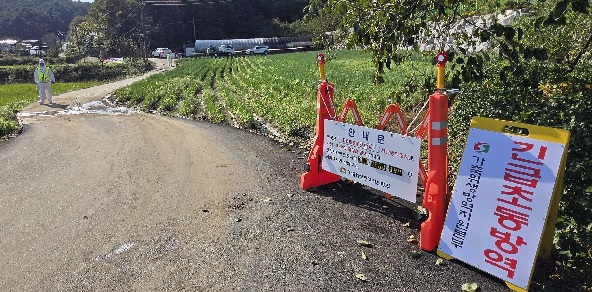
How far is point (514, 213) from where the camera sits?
3.62m

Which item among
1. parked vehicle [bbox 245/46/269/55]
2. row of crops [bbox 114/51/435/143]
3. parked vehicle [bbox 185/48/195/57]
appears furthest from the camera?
parked vehicle [bbox 185/48/195/57]

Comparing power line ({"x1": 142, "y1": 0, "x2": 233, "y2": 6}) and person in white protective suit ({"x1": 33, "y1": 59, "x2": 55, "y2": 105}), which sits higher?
power line ({"x1": 142, "y1": 0, "x2": 233, "y2": 6})

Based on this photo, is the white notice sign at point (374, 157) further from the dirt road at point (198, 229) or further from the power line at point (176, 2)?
the power line at point (176, 2)

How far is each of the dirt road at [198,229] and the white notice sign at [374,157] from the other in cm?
38

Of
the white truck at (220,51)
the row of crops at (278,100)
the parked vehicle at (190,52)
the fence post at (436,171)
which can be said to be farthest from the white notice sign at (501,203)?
the parked vehicle at (190,52)

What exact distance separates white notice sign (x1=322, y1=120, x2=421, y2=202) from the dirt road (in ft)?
1.25

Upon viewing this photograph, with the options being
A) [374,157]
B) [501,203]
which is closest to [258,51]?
[374,157]

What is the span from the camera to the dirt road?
3.97m

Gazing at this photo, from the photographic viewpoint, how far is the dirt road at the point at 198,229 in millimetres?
3971

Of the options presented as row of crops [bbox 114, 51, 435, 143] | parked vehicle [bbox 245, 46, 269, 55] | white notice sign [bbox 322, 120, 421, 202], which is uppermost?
white notice sign [bbox 322, 120, 421, 202]

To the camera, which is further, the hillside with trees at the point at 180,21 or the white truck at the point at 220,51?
the hillside with trees at the point at 180,21

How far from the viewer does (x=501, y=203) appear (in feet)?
12.2

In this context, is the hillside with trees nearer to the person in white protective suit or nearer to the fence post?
the person in white protective suit

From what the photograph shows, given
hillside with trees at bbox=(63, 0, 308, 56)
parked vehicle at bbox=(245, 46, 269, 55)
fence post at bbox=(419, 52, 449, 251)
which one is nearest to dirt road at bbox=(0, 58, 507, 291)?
fence post at bbox=(419, 52, 449, 251)
